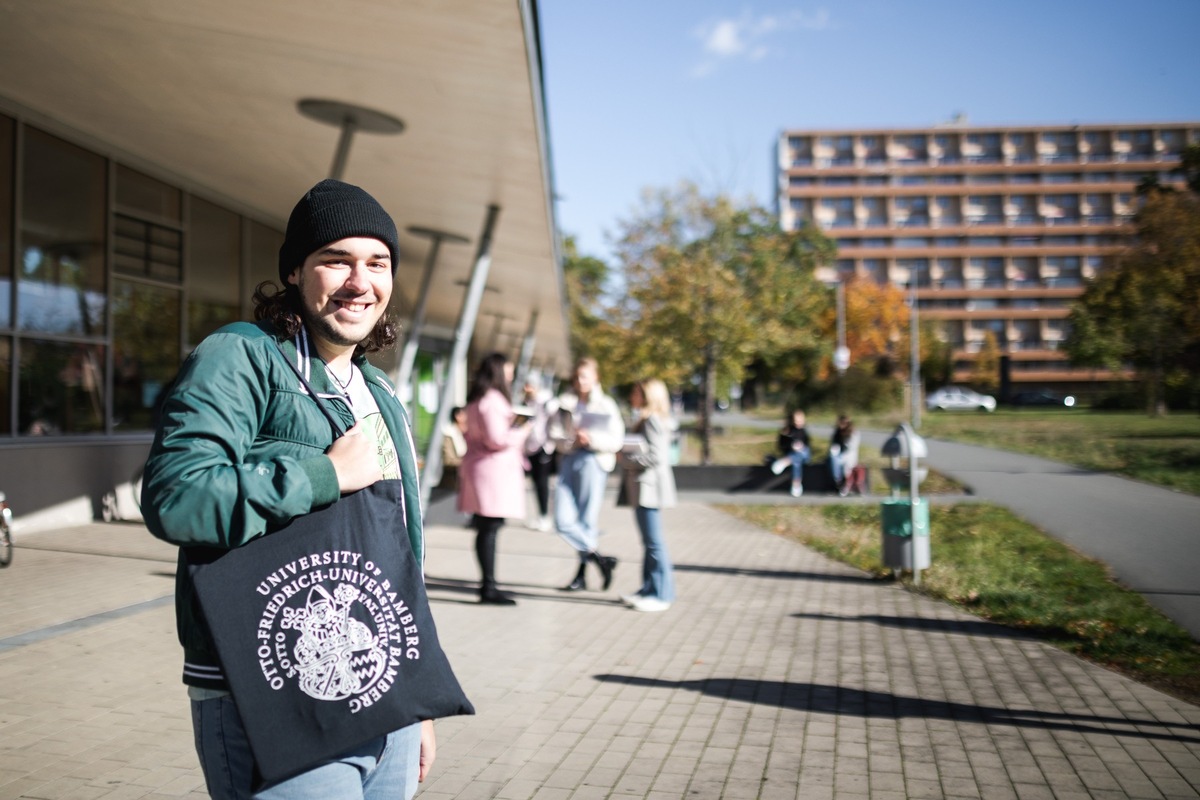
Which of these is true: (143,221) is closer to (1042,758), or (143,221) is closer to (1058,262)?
(1042,758)

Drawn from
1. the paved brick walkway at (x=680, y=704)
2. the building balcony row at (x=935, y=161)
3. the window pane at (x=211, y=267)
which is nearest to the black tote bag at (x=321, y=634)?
the paved brick walkway at (x=680, y=704)

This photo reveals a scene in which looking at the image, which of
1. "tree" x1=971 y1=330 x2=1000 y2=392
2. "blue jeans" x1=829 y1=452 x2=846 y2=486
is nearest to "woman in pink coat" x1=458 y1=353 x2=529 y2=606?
"blue jeans" x1=829 y1=452 x2=846 y2=486

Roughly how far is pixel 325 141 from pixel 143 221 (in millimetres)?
3072

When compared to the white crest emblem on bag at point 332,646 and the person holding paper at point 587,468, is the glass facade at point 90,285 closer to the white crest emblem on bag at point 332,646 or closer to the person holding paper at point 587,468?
the person holding paper at point 587,468

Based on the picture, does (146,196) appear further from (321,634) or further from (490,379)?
(321,634)

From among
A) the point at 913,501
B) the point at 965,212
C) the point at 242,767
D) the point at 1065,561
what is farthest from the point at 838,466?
the point at 965,212

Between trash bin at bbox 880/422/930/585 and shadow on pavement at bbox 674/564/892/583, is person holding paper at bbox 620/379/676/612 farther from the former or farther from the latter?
trash bin at bbox 880/422/930/585

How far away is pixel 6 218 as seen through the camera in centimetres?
1023

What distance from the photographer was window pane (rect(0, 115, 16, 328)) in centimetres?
1010

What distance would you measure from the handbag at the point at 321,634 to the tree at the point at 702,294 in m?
20.7

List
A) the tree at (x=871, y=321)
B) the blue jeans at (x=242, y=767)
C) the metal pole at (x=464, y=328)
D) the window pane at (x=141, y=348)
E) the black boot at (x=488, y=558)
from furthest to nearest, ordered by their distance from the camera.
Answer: the tree at (x=871, y=321), the metal pole at (x=464, y=328), the window pane at (x=141, y=348), the black boot at (x=488, y=558), the blue jeans at (x=242, y=767)

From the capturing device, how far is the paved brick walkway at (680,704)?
4.21 meters

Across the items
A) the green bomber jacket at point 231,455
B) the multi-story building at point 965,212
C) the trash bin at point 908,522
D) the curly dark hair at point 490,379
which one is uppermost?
the multi-story building at point 965,212

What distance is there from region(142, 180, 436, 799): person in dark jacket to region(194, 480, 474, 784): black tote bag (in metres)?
0.04
